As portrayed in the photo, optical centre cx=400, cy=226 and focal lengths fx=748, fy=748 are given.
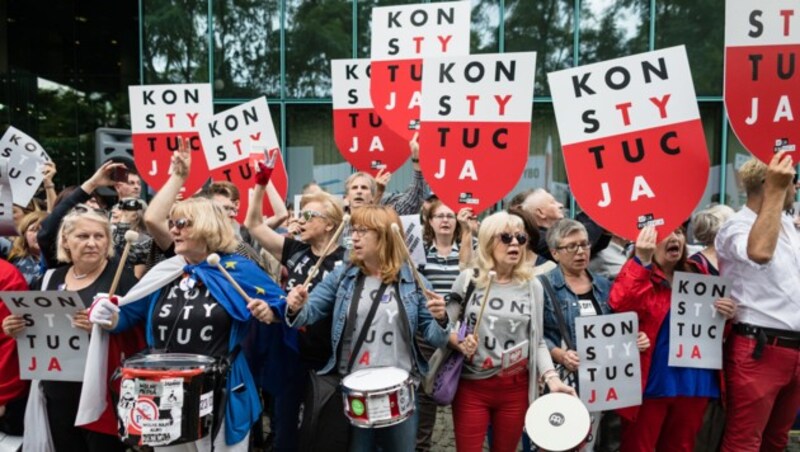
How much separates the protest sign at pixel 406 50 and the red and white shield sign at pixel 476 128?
1008mm

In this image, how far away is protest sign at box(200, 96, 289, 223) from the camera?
677cm

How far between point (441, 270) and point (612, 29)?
9305mm

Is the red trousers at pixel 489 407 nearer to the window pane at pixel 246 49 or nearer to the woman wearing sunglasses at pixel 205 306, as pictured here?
the woman wearing sunglasses at pixel 205 306

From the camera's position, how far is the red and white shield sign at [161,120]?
22.9 feet

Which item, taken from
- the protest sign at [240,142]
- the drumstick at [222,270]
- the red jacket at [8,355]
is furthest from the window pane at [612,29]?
the red jacket at [8,355]

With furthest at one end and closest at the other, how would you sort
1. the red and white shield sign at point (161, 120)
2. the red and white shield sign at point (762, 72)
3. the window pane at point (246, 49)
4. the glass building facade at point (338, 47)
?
the window pane at point (246, 49) → the glass building facade at point (338, 47) → the red and white shield sign at point (161, 120) → the red and white shield sign at point (762, 72)

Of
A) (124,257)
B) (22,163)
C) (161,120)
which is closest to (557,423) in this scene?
(124,257)

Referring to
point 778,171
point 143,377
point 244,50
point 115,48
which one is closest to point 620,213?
point 778,171

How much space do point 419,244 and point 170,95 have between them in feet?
10.4

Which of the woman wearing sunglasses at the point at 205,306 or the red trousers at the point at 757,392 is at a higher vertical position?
the woman wearing sunglasses at the point at 205,306

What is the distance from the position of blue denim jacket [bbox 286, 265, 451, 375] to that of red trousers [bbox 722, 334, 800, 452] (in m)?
1.76

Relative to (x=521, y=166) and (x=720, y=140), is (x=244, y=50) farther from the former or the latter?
(x=521, y=166)

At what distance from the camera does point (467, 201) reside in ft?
16.9

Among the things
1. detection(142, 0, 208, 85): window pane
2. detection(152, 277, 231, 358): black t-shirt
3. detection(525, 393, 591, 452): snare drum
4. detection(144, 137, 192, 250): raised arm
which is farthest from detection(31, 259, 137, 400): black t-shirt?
detection(142, 0, 208, 85): window pane
